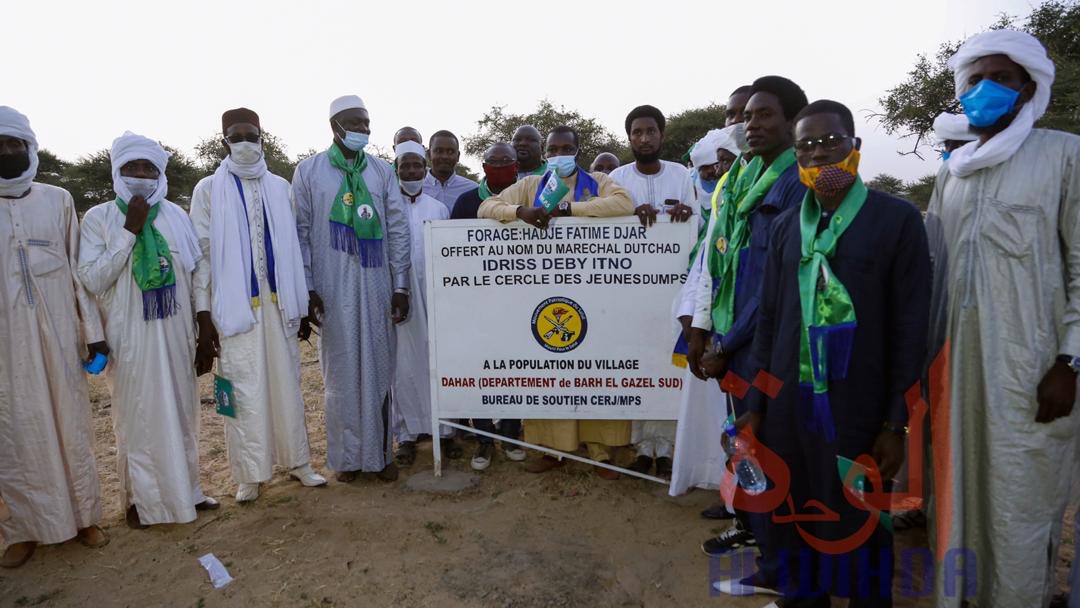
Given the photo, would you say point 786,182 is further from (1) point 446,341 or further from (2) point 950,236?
(1) point 446,341

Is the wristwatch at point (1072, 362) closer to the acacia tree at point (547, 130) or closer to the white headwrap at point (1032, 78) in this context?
the white headwrap at point (1032, 78)

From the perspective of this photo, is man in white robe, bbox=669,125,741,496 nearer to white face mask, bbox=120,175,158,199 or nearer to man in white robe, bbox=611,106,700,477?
man in white robe, bbox=611,106,700,477

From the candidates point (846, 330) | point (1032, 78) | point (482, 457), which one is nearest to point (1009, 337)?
point (846, 330)

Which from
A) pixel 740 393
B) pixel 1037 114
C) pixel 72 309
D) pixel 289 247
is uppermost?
pixel 1037 114

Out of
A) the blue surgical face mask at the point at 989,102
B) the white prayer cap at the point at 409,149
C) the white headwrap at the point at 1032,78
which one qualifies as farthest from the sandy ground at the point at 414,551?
the white prayer cap at the point at 409,149

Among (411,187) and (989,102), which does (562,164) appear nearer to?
(411,187)

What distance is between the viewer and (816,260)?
238 cm

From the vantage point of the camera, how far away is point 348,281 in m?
Result: 4.54

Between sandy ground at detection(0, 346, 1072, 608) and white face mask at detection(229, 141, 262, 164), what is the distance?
2.17 m

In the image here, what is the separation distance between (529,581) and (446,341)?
172 cm

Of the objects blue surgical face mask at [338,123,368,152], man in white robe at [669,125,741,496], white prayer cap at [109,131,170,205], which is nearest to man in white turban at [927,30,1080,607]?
man in white robe at [669,125,741,496]

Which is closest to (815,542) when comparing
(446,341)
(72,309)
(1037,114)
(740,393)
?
(740,393)

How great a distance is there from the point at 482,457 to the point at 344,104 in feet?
8.65

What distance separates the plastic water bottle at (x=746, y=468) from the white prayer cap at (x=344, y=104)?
3255 mm
